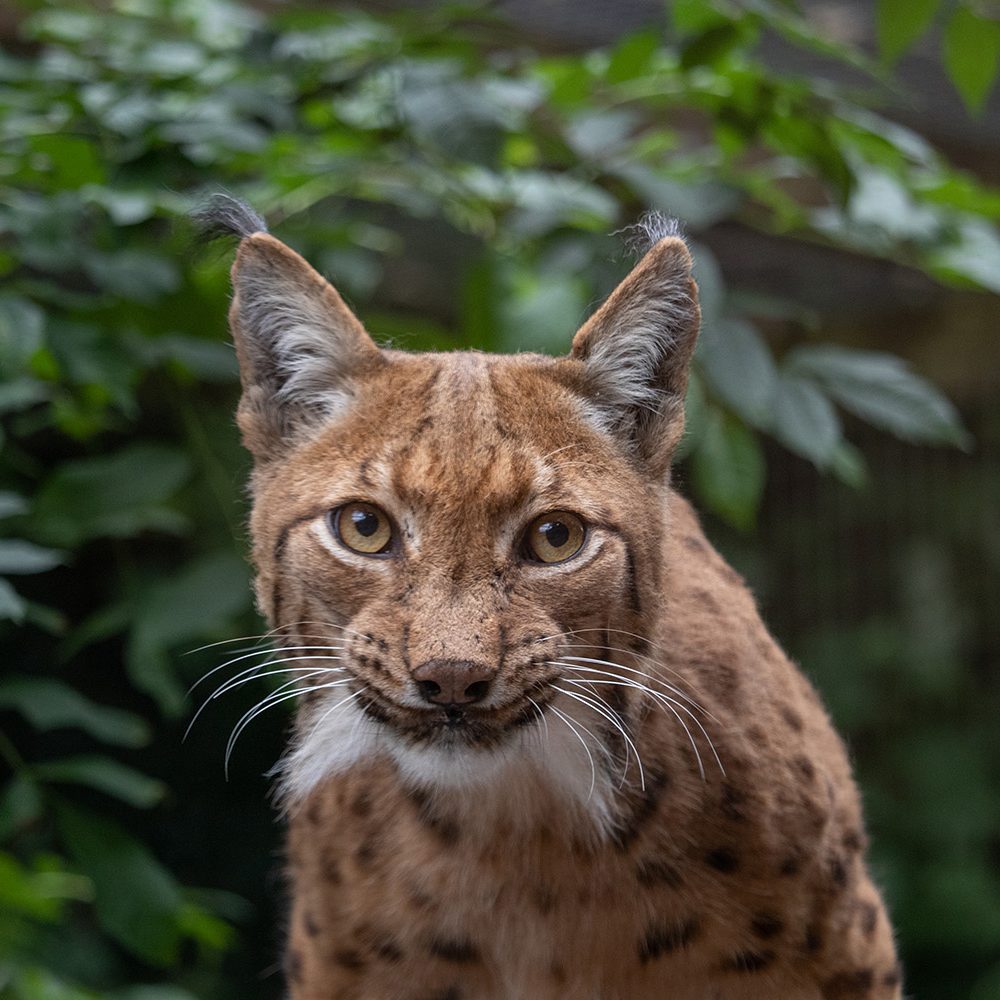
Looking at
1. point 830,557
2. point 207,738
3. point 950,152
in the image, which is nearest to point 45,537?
point 207,738

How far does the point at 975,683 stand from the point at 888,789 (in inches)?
35.1

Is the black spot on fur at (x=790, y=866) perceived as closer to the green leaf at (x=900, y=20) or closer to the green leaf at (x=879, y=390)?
the green leaf at (x=879, y=390)

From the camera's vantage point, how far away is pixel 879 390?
4312 millimetres

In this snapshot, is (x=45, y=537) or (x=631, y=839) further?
(x=45, y=537)

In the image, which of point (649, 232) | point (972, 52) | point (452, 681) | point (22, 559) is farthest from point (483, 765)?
point (972, 52)

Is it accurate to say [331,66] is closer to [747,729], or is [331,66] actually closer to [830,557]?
[747,729]

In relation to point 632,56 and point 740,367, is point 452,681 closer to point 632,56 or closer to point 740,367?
point 740,367

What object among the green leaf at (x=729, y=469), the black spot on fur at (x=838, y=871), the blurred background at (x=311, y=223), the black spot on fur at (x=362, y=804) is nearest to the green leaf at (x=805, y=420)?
the blurred background at (x=311, y=223)

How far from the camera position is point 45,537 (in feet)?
13.4

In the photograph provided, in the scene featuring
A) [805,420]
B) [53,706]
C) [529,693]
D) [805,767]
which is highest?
[529,693]

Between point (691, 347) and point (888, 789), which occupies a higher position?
point (691, 347)

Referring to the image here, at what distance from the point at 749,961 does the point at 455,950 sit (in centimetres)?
65

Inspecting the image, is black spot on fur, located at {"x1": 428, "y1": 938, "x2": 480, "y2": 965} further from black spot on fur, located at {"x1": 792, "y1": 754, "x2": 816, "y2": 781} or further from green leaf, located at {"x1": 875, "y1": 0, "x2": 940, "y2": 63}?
green leaf, located at {"x1": 875, "y1": 0, "x2": 940, "y2": 63}

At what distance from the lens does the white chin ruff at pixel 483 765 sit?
291cm
